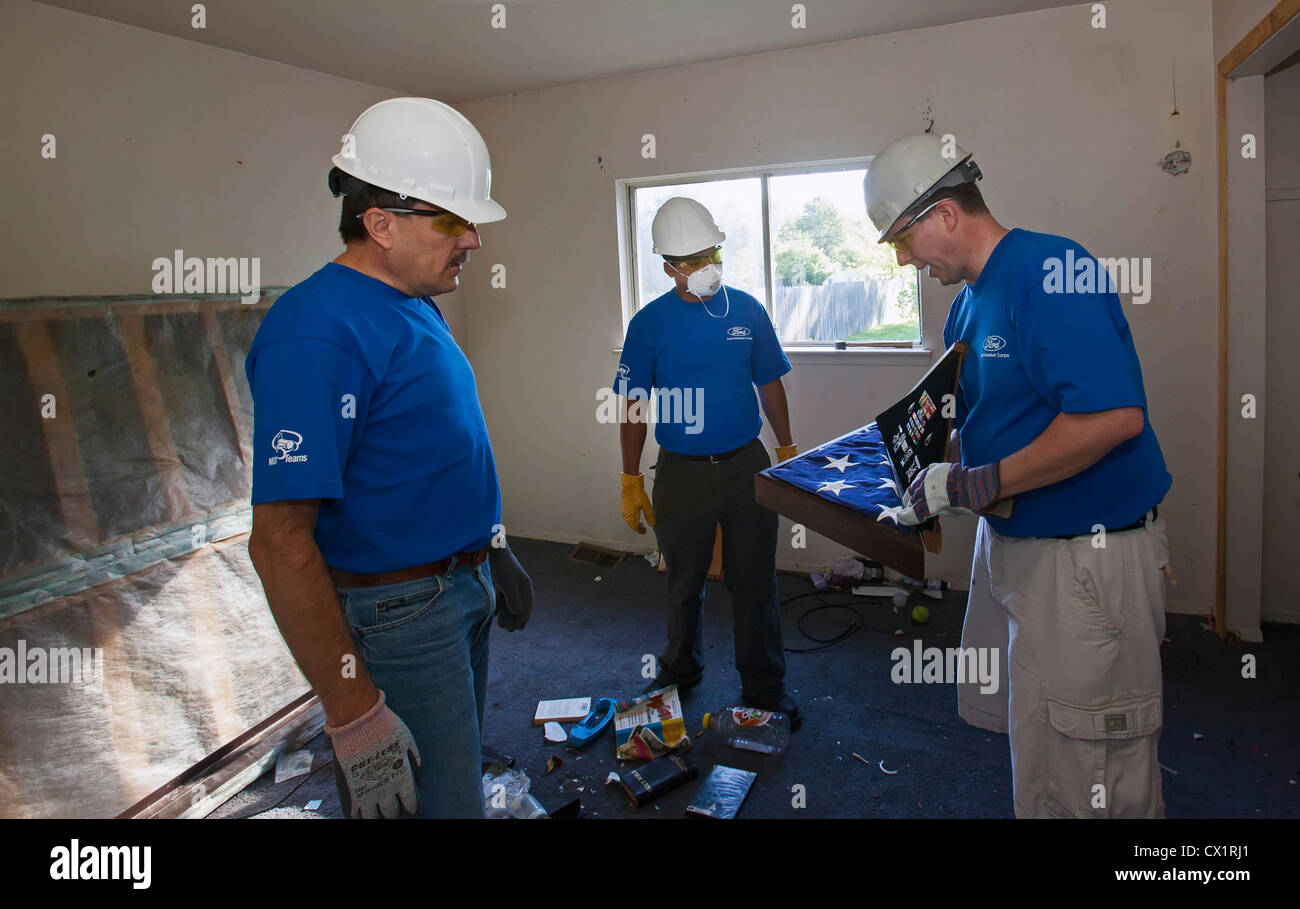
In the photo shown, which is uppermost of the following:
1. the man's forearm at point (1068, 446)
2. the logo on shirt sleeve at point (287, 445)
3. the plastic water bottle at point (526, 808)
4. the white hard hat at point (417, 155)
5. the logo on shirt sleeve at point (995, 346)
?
the white hard hat at point (417, 155)

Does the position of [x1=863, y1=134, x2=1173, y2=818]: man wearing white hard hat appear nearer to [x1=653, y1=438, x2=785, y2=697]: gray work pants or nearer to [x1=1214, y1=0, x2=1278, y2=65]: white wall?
[x1=653, y1=438, x2=785, y2=697]: gray work pants

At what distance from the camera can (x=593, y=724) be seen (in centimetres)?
270

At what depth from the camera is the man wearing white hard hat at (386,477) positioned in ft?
3.83

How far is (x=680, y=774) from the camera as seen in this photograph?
237cm

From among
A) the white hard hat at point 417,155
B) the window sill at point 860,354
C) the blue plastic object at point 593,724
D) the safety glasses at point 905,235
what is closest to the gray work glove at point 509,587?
the white hard hat at point 417,155

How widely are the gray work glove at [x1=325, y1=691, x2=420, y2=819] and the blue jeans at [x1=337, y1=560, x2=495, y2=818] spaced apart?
7 cm

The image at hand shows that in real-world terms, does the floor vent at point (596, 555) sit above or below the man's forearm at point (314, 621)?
below

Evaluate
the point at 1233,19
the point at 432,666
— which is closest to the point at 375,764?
the point at 432,666

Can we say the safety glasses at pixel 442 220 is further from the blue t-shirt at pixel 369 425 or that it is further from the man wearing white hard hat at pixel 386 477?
the blue t-shirt at pixel 369 425

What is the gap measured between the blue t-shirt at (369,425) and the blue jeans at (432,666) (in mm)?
61

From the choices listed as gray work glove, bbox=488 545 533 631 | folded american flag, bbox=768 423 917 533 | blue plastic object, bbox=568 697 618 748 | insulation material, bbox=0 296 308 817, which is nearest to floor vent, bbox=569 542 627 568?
blue plastic object, bbox=568 697 618 748

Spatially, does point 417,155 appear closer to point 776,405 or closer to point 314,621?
point 314,621

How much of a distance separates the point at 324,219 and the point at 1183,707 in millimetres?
4119
